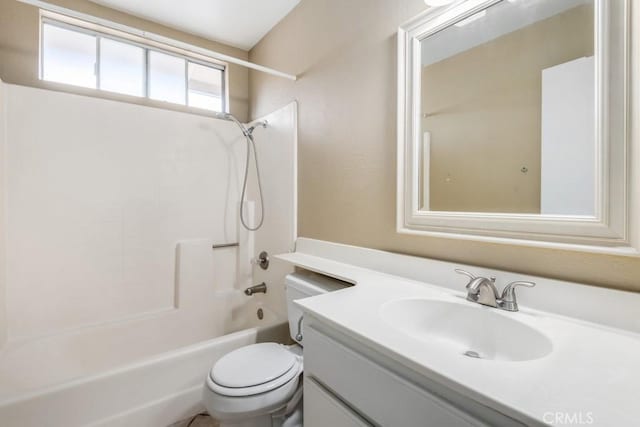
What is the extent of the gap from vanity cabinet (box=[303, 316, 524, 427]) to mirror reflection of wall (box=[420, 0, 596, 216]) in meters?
0.66

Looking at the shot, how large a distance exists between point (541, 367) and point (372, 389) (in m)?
0.37

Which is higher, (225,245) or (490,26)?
(490,26)

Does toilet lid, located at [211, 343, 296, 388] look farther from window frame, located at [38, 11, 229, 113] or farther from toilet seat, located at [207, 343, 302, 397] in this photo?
window frame, located at [38, 11, 229, 113]

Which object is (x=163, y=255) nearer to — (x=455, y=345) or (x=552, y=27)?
(x=455, y=345)

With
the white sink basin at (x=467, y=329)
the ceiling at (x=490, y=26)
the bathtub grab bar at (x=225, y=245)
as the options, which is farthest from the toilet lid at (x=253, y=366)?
the ceiling at (x=490, y=26)

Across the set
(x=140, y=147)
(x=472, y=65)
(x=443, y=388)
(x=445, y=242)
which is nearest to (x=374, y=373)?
(x=443, y=388)

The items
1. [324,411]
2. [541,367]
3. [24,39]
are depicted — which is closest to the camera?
[541,367]

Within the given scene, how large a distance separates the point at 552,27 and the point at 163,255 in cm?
236

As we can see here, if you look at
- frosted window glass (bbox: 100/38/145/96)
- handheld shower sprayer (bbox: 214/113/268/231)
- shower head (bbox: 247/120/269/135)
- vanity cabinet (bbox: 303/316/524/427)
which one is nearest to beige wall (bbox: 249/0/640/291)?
shower head (bbox: 247/120/269/135)

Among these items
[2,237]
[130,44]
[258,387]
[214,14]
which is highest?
[214,14]

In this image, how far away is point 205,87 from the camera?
2.48 metres

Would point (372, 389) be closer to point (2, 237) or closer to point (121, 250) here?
point (121, 250)

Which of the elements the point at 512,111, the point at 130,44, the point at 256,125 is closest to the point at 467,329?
the point at 512,111

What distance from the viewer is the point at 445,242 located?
1133 mm
